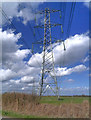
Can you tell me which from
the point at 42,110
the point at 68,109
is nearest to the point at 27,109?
the point at 42,110

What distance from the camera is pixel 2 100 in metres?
26.1

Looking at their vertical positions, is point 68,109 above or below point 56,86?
below

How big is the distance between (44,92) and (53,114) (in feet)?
27.4

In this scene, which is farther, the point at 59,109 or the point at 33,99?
the point at 33,99

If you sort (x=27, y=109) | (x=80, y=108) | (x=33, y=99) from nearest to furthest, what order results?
(x=80, y=108)
(x=27, y=109)
(x=33, y=99)

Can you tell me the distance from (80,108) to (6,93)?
1477 cm

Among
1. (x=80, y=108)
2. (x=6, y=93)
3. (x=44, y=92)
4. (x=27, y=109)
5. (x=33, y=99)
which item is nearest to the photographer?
(x=80, y=108)

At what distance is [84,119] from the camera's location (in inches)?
569

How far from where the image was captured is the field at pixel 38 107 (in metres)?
16.4

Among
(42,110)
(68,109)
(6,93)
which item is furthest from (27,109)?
(6,93)

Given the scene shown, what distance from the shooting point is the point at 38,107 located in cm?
2023

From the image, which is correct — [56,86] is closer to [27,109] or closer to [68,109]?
[27,109]

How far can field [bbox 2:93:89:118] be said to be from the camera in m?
16.4

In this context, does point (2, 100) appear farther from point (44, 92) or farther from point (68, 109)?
point (68, 109)
